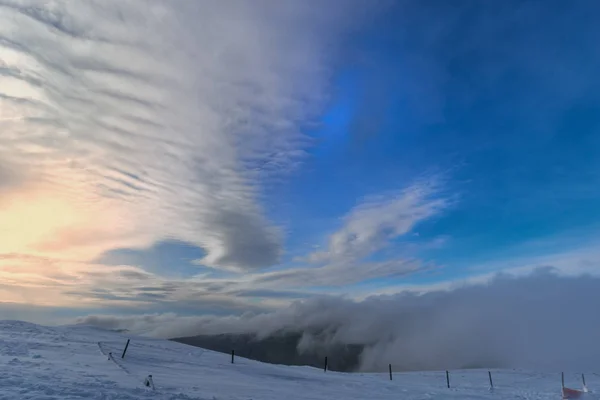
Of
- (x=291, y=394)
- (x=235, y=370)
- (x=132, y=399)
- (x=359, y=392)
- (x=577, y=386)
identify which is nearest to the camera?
(x=132, y=399)

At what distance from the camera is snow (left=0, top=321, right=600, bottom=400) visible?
Answer: 15.9 metres

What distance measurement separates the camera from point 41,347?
28688mm

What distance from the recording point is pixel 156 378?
872 inches

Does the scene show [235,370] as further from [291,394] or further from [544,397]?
[544,397]

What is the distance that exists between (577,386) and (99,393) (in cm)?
4743

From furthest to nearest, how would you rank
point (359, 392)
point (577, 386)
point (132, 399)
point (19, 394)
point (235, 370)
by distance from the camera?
point (577, 386) < point (235, 370) < point (359, 392) < point (132, 399) < point (19, 394)

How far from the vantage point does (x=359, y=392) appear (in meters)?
26.8

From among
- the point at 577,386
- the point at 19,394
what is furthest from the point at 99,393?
the point at 577,386

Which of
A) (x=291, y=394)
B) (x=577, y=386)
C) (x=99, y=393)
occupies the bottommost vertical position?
(x=577, y=386)

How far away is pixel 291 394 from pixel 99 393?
1098 centimetres

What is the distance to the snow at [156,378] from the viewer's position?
15.9m

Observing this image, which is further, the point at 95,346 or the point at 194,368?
the point at 95,346

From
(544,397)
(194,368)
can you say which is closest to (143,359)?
(194,368)

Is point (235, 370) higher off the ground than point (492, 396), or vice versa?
point (235, 370)
